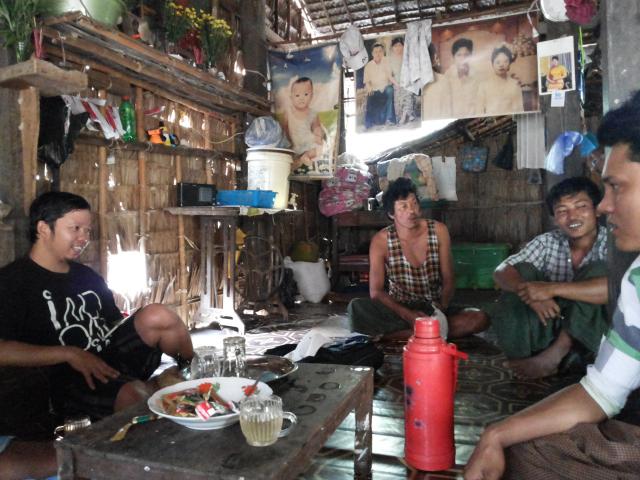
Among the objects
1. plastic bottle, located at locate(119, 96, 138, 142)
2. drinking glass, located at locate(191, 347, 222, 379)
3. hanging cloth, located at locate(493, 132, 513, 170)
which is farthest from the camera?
hanging cloth, located at locate(493, 132, 513, 170)

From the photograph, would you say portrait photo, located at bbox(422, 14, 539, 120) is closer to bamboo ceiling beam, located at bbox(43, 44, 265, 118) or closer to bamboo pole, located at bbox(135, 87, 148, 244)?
bamboo ceiling beam, located at bbox(43, 44, 265, 118)

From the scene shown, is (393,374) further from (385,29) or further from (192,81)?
(385,29)

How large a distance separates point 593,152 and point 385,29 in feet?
9.06

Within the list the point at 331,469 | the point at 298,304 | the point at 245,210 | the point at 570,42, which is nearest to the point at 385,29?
the point at 570,42

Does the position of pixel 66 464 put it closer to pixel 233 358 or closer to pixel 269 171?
pixel 233 358

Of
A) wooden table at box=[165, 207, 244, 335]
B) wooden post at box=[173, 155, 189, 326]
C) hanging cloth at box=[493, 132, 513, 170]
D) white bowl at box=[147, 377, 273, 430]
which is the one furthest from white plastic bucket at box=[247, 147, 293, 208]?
hanging cloth at box=[493, 132, 513, 170]

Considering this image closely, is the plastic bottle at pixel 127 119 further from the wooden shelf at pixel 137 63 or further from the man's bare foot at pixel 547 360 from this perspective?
the man's bare foot at pixel 547 360

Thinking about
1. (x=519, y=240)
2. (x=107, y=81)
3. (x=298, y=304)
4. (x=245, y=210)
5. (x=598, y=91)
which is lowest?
(x=298, y=304)

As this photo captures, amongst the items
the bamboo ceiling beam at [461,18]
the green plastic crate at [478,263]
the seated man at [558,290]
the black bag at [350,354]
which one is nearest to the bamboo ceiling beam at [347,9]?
the bamboo ceiling beam at [461,18]

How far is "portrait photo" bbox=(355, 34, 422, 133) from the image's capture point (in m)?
6.04

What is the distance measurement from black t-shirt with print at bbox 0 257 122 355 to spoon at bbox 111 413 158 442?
111cm

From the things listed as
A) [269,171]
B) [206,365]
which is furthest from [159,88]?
[206,365]

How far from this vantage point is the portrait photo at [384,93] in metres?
6.04

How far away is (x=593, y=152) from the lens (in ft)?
14.9
